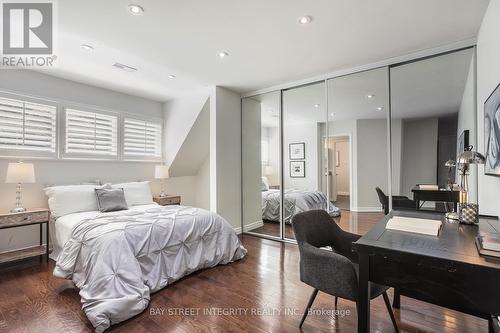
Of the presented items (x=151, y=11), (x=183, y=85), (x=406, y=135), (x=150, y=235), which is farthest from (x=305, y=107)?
(x=150, y=235)

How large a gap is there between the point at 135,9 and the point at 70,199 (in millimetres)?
2678

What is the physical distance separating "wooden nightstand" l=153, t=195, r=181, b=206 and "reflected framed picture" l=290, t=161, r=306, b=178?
7.70 feet

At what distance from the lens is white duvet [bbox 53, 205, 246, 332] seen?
2.05m

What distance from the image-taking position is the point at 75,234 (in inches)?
102

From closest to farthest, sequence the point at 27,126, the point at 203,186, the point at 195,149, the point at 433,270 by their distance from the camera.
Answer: the point at 433,270 → the point at 27,126 → the point at 195,149 → the point at 203,186

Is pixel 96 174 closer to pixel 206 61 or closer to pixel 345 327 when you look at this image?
pixel 206 61

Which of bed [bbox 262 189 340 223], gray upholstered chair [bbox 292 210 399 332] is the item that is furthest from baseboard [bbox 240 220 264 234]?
gray upholstered chair [bbox 292 210 399 332]

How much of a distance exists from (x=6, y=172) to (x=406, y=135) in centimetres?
532

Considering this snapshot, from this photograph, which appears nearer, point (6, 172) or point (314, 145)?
point (6, 172)

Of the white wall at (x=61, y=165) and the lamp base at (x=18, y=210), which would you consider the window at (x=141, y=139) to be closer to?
the white wall at (x=61, y=165)

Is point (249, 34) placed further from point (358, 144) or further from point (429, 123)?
point (429, 123)

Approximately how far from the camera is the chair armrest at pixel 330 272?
5.09 feet

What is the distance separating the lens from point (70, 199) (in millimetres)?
3418

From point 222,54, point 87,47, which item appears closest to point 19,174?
point 87,47
